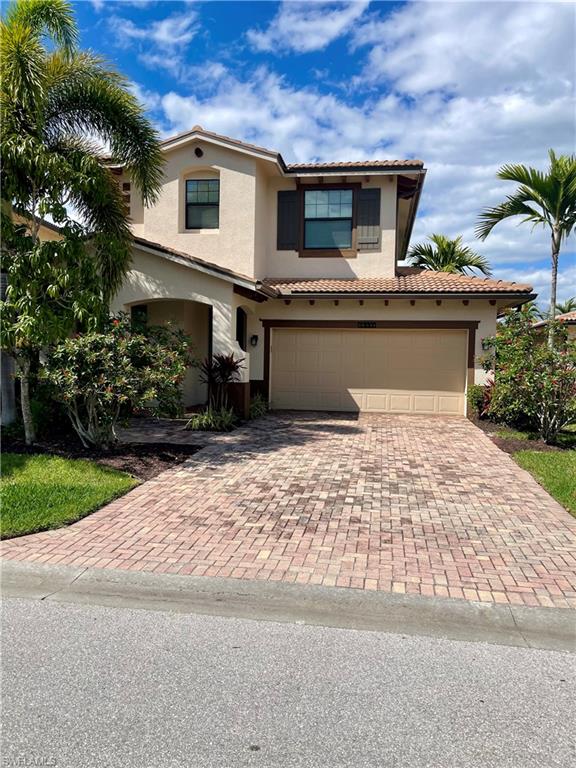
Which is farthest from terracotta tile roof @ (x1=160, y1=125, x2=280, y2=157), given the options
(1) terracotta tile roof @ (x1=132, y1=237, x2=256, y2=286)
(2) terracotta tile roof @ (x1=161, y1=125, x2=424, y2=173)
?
(1) terracotta tile roof @ (x1=132, y1=237, x2=256, y2=286)

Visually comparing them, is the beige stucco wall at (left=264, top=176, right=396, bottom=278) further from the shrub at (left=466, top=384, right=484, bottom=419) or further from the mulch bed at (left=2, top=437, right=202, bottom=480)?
the mulch bed at (left=2, top=437, right=202, bottom=480)

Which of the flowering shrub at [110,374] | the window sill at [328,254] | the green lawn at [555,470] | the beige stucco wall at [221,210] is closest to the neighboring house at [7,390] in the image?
the flowering shrub at [110,374]

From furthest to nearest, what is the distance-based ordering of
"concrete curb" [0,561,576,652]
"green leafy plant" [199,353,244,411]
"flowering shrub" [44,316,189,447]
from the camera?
1. "green leafy plant" [199,353,244,411]
2. "flowering shrub" [44,316,189,447]
3. "concrete curb" [0,561,576,652]

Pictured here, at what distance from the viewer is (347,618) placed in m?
3.89

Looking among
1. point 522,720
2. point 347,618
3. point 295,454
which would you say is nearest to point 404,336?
point 295,454

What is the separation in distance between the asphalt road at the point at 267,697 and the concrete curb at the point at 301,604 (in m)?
0.15

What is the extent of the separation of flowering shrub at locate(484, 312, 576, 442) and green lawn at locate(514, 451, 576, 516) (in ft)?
3.23

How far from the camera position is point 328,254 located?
50.8ft

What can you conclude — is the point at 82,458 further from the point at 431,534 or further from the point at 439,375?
the point at 439,375

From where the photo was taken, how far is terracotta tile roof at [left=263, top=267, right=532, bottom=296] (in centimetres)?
1327

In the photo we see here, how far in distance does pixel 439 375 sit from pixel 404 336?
143 cm

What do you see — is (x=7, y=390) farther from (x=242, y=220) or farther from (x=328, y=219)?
(x=328, y=219)

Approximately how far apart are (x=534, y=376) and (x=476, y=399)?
9.73 ft

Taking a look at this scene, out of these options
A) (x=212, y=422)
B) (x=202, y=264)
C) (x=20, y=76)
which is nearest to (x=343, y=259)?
(x=202, y=264)
